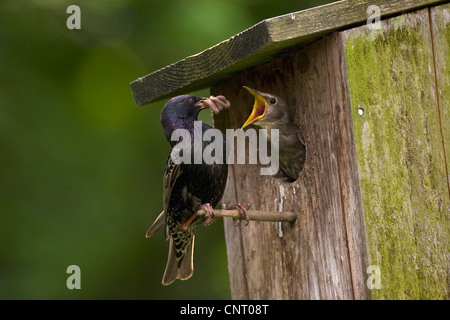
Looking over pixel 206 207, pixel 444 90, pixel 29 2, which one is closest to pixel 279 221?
pixel 206 207

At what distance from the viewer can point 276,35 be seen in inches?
116

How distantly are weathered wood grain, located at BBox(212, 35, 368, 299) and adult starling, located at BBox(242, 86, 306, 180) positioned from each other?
0.04 metres

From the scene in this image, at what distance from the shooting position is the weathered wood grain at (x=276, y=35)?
2.96 meters

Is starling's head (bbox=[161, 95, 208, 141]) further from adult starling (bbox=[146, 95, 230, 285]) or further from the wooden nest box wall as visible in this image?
the wooden nest box wall

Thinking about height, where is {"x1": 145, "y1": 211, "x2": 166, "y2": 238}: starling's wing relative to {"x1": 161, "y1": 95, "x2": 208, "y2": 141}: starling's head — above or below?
below

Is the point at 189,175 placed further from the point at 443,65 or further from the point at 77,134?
the point at 77,134

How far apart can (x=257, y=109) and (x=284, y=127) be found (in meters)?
0.17

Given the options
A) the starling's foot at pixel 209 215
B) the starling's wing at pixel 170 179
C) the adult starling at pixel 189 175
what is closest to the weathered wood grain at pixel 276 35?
the adult starling at pixel 189 175

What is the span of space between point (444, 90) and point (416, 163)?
0.28 meters

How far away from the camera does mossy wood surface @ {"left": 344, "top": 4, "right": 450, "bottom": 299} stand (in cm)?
299

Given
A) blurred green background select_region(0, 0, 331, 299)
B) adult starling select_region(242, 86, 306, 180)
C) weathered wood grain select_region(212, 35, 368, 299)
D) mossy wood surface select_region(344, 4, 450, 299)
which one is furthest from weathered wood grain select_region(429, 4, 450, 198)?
blurred green background select_region(0, 0, 331, 299)

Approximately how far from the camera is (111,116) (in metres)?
5.45

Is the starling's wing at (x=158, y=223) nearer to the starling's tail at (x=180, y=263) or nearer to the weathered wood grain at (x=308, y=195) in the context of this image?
the starling's tail at (x=180, y=263)

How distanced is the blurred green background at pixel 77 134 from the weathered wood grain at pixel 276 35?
170 cm
